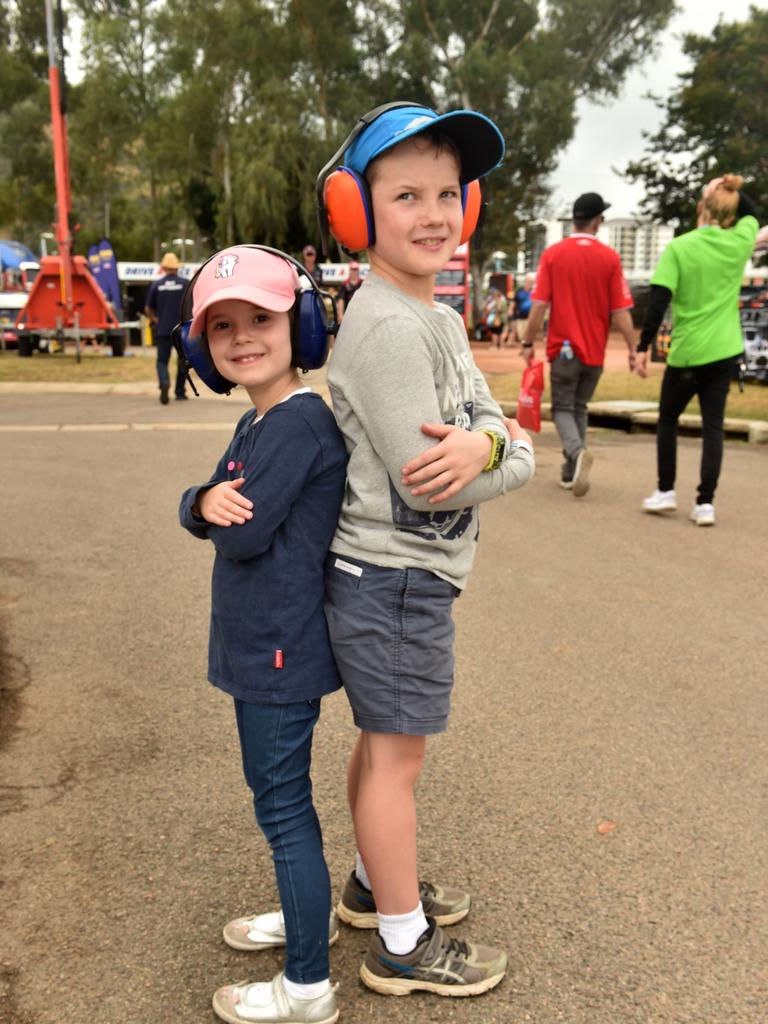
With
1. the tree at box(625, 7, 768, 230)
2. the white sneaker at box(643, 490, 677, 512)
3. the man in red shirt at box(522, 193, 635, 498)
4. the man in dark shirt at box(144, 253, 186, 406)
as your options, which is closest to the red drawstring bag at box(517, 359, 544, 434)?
the man in red shirt at box(522, 193, 635, 498)

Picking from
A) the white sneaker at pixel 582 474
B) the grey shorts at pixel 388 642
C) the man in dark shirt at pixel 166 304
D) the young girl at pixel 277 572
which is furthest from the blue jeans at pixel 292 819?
the man in dark shirt at pixel 166 304

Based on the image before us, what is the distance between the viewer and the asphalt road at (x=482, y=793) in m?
2.23

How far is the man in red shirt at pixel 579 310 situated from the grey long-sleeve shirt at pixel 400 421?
525 cm

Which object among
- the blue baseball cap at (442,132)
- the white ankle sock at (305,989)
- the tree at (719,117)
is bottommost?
the white ankle sock at (305,989)

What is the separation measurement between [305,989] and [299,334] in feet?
4.32

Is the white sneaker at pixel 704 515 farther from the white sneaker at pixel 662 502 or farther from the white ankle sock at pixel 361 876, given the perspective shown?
the white ankle sock at pixel 361 876

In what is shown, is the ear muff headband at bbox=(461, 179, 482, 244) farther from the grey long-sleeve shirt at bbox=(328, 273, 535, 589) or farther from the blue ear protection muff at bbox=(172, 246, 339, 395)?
the blue ear protection muff at bbox=(172, 246, 339, 395)

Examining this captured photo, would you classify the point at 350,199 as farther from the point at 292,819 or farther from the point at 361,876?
the point at 361,876

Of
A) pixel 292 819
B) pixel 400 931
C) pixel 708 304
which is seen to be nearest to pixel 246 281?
pixel 292 819

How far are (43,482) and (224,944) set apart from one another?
6.09 m

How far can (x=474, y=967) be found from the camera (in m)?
2.20

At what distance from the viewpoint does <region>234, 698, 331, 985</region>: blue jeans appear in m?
2.02

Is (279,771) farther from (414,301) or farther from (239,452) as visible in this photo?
(414,301)

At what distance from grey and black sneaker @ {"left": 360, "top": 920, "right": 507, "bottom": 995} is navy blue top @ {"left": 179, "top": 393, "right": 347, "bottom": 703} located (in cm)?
62
